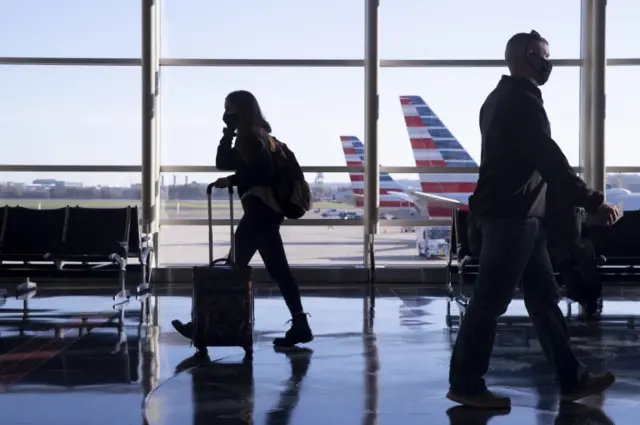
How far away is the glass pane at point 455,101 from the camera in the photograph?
35.6 ft

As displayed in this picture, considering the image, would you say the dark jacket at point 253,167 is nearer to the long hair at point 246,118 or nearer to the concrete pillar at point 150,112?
the long hair at point 246,118

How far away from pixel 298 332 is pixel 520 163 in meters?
2.14

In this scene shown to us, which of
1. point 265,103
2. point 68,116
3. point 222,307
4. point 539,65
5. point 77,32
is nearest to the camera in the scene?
point 539,65

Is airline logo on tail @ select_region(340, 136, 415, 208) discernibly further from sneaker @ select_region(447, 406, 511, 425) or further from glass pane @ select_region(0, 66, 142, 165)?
sneaker @ select_region(447, 406, 511, 425)

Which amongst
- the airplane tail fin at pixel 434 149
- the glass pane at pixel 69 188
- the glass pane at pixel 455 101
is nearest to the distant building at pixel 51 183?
the glass pane at pixel 69 188

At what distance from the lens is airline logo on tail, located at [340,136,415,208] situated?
10.7 m

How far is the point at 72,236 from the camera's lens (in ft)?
26.6

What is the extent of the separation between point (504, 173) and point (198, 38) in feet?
23.6

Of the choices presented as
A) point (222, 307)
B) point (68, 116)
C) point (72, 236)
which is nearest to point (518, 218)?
point (222, 307)

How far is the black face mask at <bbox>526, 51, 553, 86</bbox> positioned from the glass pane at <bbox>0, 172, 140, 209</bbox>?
280 inches

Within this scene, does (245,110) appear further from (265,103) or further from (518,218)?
(265,103)

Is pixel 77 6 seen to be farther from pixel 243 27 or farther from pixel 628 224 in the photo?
pixel 628 224

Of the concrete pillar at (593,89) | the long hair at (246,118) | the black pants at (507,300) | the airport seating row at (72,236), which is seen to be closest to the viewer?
the black pants at (507,300)

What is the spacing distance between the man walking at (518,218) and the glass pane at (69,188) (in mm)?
7057
